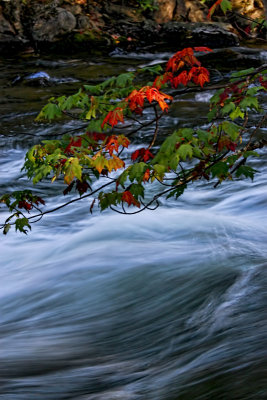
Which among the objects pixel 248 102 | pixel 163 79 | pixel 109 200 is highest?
pixel 163 79

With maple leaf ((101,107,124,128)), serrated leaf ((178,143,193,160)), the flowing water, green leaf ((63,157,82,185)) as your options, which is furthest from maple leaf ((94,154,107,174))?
the flowing water

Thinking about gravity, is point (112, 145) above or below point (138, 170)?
above

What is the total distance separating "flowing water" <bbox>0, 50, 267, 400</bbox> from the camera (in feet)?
7.45

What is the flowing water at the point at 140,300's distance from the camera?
2.27 meters

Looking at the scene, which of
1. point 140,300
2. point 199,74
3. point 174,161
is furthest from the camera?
point 140,300

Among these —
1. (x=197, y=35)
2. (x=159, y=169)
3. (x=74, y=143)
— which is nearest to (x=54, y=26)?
(x=197, y=35)

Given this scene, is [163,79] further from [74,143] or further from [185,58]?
[74,143]

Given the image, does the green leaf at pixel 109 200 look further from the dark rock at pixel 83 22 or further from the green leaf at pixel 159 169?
the dark rock at pixel 83 22

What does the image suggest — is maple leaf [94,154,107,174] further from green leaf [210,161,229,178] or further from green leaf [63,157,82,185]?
green leaf [210,161,229,178]

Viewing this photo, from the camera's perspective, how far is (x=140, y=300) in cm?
379

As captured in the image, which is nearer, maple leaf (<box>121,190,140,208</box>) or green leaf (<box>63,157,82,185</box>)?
green leaf (<box>63,157,82,185</box>)

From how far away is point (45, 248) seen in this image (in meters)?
5.32

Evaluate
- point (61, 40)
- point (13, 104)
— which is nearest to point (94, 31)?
point (61, 40)

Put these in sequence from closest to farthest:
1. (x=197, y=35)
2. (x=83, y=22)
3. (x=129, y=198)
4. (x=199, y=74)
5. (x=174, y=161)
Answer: (x=174, y=161), (x=129, y=198), (x=199, y=74), (x=197, y=35), (x=83, y=22)
